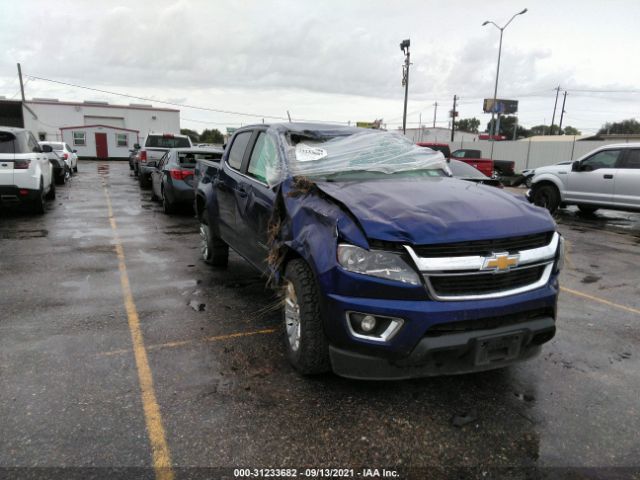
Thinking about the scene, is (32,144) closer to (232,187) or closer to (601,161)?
(232,187)

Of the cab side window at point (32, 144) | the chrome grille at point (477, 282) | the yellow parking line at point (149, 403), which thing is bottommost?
the yellow parking line at point (149, 403)

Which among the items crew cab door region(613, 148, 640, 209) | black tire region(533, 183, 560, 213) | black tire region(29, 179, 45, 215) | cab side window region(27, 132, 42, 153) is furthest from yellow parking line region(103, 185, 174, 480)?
black tire region(533, 183, 560, 213)

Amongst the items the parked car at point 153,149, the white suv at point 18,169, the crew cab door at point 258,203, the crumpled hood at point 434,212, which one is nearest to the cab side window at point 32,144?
the white suv at point 18,169

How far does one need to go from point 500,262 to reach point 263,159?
99.8 inches

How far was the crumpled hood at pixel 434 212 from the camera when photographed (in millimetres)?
2803

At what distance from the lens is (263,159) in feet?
15.0

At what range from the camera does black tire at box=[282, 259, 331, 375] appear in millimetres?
3105

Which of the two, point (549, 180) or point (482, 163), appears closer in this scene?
point (549, 180)

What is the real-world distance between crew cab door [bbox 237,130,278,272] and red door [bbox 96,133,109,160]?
146ft

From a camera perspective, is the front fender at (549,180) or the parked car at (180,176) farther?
the front fender at (549,180)

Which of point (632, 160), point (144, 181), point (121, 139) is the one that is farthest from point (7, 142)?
point (121, 139)

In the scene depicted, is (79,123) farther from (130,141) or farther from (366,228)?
(366,228)

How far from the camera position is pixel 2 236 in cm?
820

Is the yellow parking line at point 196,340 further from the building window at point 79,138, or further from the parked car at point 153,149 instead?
the building window at point 79,138
